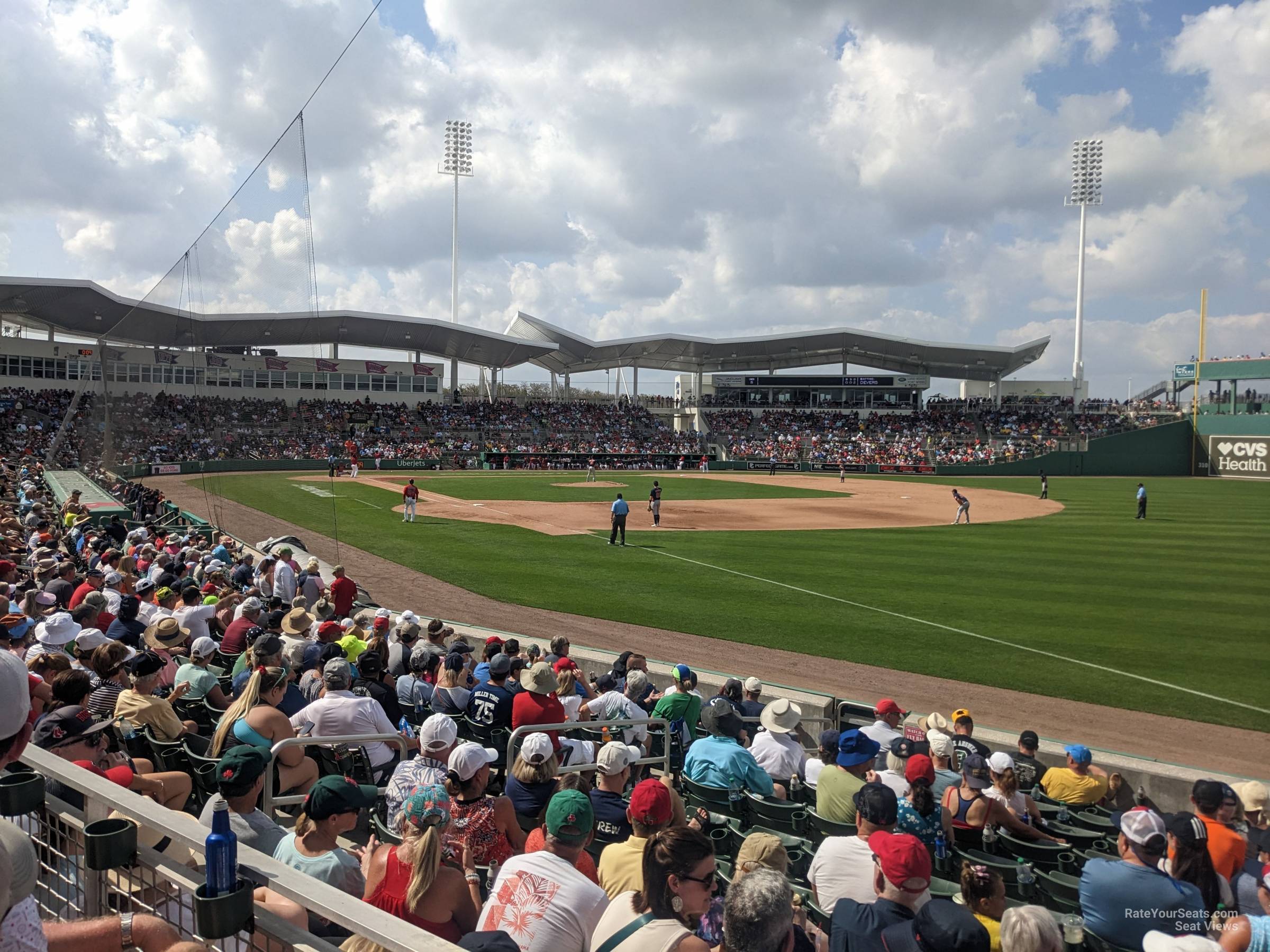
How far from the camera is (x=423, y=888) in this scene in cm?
343

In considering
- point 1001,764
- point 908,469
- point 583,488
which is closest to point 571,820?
point 1001,764

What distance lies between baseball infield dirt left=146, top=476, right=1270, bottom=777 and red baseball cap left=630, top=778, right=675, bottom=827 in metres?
7.75

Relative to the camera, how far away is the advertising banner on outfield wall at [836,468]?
66625 millimetres

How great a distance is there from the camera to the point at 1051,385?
88750 mm

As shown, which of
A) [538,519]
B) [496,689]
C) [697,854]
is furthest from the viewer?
[538,519]

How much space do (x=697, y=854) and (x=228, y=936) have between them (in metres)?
1.61

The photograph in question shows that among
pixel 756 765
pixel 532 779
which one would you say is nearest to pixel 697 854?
pixel 532 779

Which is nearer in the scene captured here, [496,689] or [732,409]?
[496,689]

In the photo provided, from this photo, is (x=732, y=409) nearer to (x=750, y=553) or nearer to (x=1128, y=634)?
(x=750, y=553)

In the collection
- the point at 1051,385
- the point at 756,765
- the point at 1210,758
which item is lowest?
the point at 1210,758

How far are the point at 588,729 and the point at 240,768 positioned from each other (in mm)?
3759

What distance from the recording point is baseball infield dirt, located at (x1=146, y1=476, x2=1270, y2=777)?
997 centimetres

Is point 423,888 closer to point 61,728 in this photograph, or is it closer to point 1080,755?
point 61,728

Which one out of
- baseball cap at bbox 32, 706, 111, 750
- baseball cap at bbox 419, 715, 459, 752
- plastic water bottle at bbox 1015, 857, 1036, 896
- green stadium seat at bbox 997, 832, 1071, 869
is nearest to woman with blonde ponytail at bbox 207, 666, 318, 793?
baseball cap at bbox 32, 706, 111, 750
